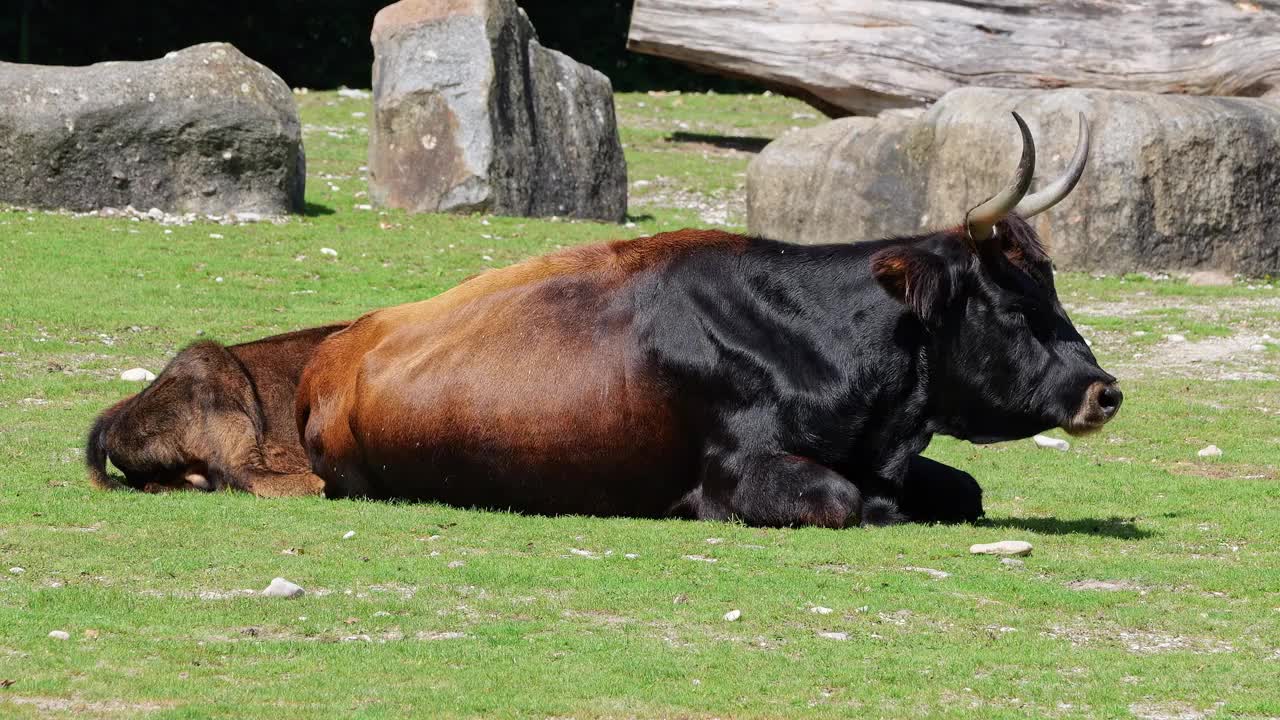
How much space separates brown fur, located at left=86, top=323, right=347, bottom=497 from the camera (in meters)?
9.80

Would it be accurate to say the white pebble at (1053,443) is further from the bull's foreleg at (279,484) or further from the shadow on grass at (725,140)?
the shadow on grass at (725,140)

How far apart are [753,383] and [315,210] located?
44.6 ft

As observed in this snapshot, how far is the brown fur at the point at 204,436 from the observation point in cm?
980

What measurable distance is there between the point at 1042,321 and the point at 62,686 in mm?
5279

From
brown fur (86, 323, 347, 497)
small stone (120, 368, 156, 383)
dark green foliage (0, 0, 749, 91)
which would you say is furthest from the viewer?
dark green foliage (0, 0, 749, 91)

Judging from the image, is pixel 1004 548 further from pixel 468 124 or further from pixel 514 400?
pixel 468 124

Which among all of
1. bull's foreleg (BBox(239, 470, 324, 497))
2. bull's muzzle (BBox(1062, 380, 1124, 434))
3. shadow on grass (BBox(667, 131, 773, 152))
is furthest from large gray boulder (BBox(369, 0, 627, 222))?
bull's muzzle (BBox(1062, 380, 1124, 434))

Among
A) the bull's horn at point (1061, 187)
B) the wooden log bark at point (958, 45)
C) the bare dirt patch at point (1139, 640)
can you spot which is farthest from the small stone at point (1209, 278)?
the bare dirt patch at point (1139, 640)

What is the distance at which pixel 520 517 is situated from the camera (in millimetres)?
9258

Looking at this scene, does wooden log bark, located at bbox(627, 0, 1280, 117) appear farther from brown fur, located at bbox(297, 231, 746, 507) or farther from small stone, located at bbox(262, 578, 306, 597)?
small stone, located at bbox(262, 578, 306, 597)

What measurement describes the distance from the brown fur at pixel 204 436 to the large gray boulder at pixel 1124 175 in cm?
1149

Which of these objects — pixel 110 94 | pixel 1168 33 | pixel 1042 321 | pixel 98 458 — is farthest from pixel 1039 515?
pixel 1168 33

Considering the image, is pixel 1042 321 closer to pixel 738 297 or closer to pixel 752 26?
pixel 738 297

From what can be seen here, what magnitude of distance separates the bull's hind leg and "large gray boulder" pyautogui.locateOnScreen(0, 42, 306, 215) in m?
12.3
